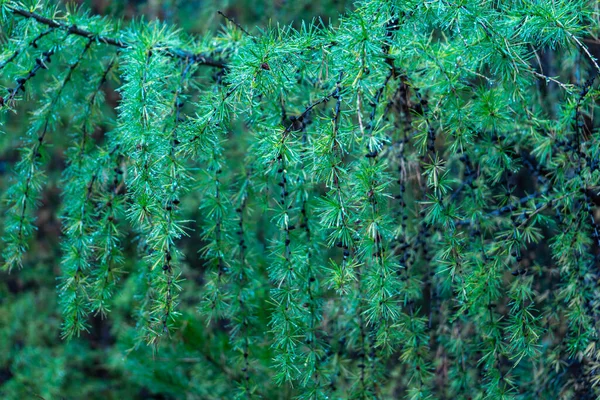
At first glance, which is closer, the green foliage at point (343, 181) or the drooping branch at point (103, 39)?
the green foliage at point (343, 181)

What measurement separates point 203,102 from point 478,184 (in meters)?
0.64

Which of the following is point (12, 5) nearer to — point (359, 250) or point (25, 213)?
point (25, 213)

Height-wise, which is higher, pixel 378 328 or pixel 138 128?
pixel 138 128

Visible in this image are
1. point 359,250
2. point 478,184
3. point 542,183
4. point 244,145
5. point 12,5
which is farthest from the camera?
point 244,145

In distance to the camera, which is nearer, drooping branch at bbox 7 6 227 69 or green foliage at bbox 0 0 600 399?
green foliage at bbox 0 0 600 399

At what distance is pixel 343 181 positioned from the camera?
1136 millimetres

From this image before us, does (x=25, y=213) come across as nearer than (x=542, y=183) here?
Yes

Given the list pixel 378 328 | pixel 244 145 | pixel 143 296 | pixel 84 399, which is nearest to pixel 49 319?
pixel 84 399

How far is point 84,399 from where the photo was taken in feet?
9.01

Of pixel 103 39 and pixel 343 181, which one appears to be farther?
pixel 103 39

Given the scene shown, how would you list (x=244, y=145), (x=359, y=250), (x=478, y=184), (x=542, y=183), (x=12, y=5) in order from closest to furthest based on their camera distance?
(x=359, y=250), (x=12, y=5), (x=478, y=184), (x=542, y=183), (x=244, y=145)

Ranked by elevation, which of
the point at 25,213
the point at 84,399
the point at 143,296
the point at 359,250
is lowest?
the point at 84,399

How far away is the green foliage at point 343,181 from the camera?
3.74ft

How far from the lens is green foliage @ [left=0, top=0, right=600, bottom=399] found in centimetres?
114
